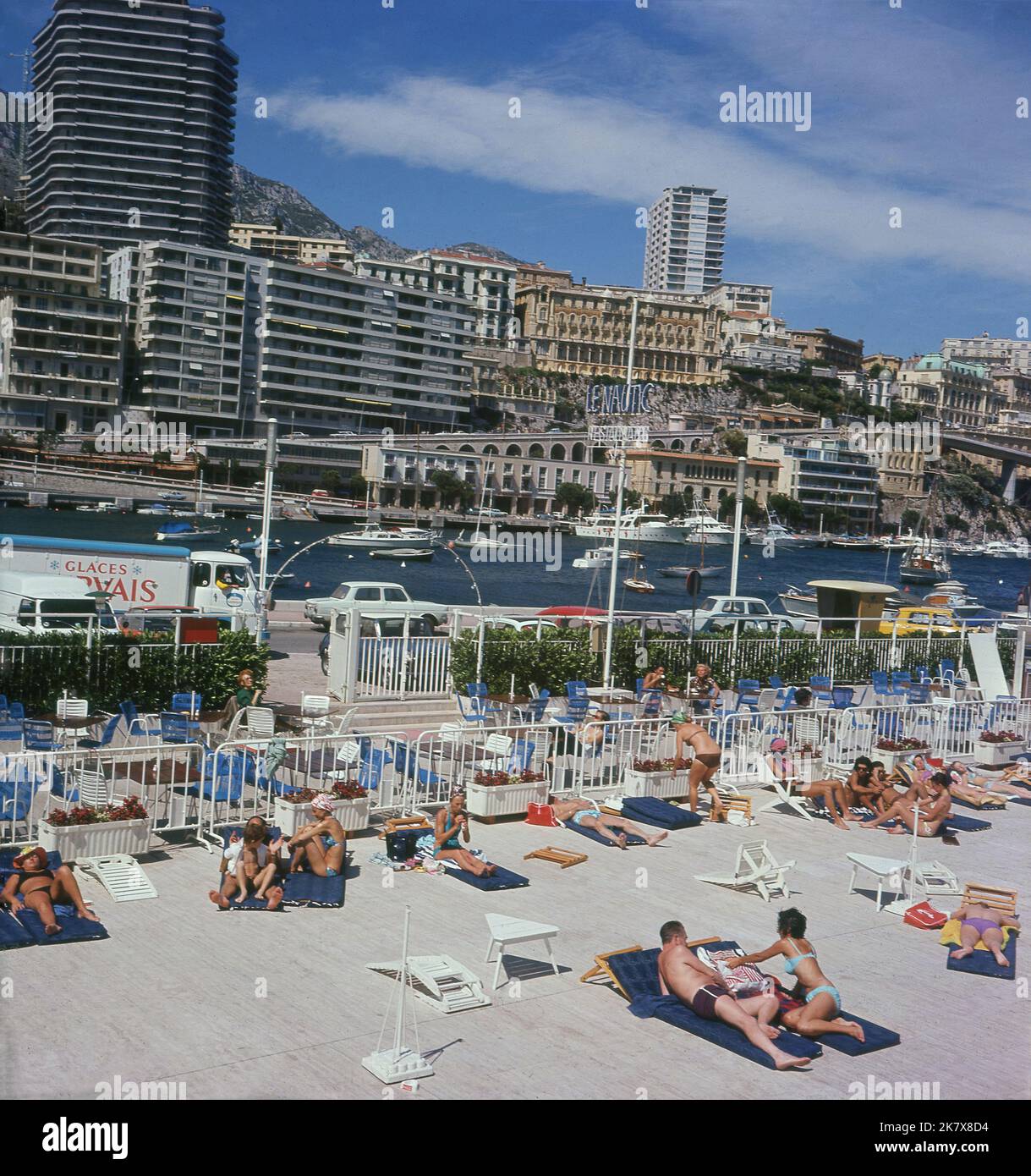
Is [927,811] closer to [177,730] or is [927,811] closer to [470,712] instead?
[470,712]

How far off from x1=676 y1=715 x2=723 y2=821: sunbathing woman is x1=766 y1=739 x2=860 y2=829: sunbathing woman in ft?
3.55

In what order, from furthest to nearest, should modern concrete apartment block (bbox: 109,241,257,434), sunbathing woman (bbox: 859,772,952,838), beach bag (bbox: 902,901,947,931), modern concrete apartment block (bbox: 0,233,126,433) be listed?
1. modern concrete apartment block (bbox: 109,241,257,434)
2. modern concrete apartment block (bbox: 0,233,126,433)
3. sunbathing woman (bbox: 859,772,952,838)
4. beach bag (bbox: 902,901,947,931)

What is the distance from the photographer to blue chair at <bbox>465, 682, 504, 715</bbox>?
18.0m

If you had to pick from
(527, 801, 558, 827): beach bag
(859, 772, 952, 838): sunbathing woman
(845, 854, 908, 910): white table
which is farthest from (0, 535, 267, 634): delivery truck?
(845, 854, 908, 910): white table

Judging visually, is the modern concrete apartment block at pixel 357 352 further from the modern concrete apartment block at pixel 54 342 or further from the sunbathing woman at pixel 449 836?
the sunbathing woman at pixel 449 836

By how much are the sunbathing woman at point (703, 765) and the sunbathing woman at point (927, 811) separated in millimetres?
1748

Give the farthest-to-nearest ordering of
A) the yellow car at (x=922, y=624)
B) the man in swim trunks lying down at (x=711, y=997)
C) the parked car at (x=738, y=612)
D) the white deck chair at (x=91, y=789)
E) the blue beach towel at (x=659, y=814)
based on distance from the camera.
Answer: the yellow car at (x=922, y=624)
the parked car at (x=738, y=612)
the blue beach towel at (x=659, y=814)
the white deck chair at (x=91, y=789)
the man in swim trunks lying down at (x=711, y=997)

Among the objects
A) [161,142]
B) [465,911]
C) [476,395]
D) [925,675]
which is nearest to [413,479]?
[476,395]

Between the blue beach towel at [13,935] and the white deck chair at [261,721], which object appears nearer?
the blue beach towel at [13,935]

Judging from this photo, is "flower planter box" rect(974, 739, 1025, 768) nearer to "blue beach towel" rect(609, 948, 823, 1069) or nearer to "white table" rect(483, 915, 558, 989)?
"blue beach towel" rect(609, 948, 823, 1069)

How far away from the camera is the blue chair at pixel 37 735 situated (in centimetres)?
1284

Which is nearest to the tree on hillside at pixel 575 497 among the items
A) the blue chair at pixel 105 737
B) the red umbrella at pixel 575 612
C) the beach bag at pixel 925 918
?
the red umbrella at pixel 575 612

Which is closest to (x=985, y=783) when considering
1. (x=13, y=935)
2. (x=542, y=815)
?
(x=542, y=815)

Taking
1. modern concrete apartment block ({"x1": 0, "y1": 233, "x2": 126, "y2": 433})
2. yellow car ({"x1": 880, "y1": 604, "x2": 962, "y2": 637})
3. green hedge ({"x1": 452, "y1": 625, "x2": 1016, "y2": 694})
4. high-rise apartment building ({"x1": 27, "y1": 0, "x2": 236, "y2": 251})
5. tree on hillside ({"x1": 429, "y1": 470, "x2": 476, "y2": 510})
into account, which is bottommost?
green hedge ({"x1": 452, "y1": 625, "x2": 1016, "y2": 694})
